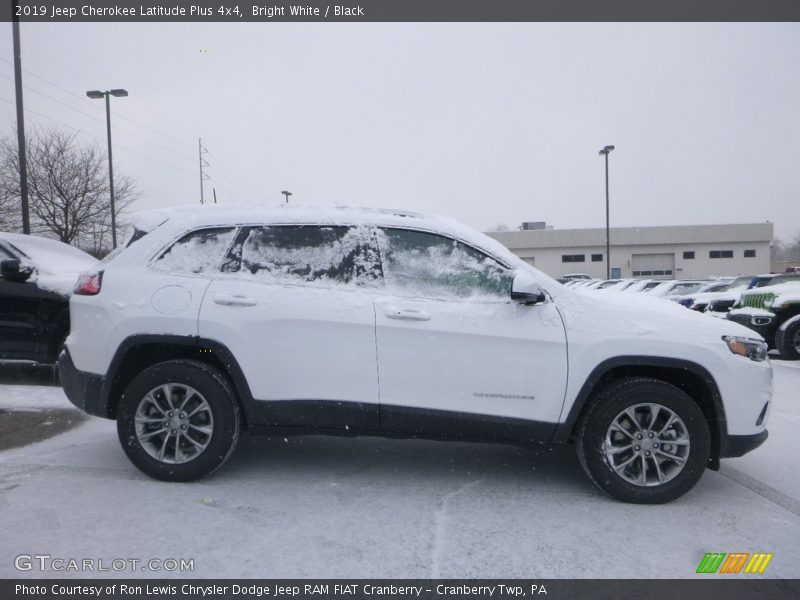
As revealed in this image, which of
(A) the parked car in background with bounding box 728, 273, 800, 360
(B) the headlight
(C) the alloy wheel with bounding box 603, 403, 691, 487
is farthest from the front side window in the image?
(A) the parked car in background with bounding box 728, 273, 800, 360

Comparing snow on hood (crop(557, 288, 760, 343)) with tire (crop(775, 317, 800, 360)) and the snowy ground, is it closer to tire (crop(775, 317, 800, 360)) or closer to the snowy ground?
the snowy ground

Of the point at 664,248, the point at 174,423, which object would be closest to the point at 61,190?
the point at 174,423

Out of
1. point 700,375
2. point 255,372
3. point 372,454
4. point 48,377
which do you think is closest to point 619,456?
point 700,375

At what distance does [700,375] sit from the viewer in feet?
11.8

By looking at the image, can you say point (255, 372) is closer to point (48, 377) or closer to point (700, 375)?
point (700, 375)

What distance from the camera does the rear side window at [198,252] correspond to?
3.94m

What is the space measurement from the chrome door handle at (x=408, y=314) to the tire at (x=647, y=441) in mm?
1196

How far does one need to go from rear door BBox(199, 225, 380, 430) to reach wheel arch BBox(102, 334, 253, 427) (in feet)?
0.18

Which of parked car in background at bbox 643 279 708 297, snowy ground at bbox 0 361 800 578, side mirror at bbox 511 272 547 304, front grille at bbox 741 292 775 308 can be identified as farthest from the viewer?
parked car in background at bbox 643 279 708 297

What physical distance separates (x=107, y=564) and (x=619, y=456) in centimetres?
289

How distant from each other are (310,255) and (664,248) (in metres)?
55.4

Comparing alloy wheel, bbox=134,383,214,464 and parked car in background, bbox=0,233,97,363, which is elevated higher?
parked car in background, bbox=0,233,97,363

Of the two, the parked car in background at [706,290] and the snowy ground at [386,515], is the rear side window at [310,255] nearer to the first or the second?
the snowy ground at [386,515]

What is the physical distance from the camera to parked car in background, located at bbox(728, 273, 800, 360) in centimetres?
971
